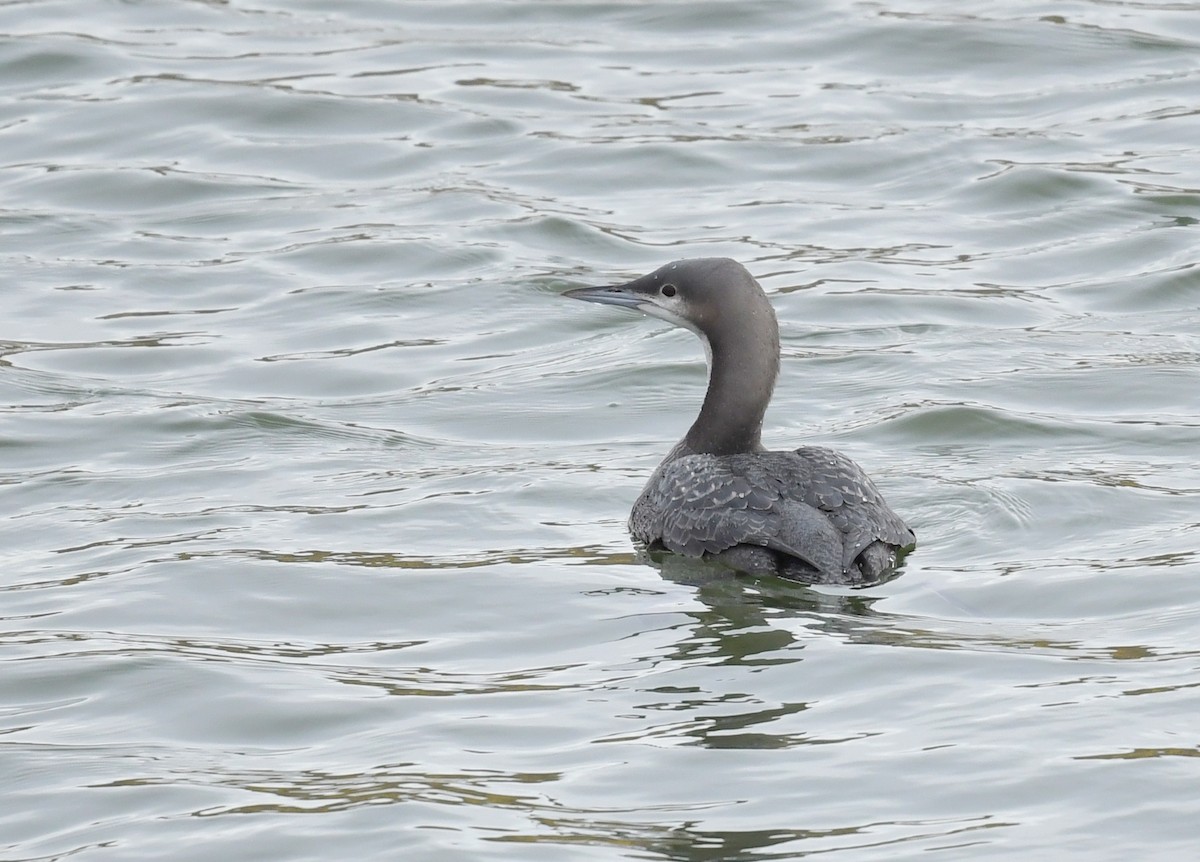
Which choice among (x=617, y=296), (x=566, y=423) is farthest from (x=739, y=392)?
(x=566, y=423)

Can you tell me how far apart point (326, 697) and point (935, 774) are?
5.96 ft

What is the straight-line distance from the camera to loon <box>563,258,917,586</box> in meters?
7.25

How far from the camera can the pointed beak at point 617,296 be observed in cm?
842

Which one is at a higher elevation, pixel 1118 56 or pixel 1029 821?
pixel 1118 56

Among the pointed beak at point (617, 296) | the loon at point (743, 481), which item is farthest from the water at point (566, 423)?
the pointed beak at point (617, 296)

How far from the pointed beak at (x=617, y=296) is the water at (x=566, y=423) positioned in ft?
2.50

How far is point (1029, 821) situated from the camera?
545 centimetres

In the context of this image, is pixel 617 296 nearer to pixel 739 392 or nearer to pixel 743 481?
pixel 739 392

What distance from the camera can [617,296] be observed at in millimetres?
8461

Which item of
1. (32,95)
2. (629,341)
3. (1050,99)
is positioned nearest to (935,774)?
(629,341)

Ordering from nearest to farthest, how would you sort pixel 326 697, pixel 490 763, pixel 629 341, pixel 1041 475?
pixel 490 763 → pixel 326 697 → pixel 1041 475 → pixel 629 341

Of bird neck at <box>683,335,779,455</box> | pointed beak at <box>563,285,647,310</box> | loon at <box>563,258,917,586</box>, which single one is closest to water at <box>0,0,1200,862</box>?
loon at <box>563,258,917,586</box>

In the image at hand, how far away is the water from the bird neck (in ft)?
1.95

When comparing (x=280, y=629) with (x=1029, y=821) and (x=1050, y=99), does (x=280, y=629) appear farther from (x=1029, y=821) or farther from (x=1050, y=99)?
(x=1050, y=99)
